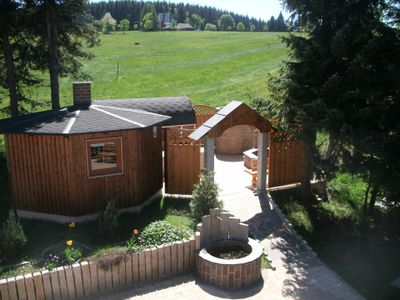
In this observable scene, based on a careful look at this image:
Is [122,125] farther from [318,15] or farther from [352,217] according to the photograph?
[352,217]

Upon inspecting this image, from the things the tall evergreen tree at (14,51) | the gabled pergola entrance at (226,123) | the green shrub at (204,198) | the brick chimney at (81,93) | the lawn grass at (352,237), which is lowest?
the lawn grass at (352,237)

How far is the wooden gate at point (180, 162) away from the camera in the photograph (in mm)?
14414

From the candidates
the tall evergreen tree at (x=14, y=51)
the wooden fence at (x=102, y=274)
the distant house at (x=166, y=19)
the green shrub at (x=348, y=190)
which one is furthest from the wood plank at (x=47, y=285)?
the distant house at (x=166, y=19)

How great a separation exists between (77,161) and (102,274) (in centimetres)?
412

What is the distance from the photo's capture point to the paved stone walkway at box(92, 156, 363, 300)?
30.9 ft

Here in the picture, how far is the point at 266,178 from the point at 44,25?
1124cm

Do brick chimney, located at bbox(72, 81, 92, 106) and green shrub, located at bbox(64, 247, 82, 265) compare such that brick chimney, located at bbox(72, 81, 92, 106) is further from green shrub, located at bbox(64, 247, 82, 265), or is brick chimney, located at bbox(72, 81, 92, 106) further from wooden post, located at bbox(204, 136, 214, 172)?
green shrub, located at bbox(64, 247, 82, 265)

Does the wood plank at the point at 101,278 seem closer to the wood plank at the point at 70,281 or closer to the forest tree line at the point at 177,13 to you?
the wood plank at the point at 70,281

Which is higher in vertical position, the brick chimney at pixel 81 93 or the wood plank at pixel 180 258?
→ the brick chimney at pixel 81 93

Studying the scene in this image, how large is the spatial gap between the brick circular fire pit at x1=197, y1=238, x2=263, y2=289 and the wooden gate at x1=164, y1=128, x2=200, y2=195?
4.86 m

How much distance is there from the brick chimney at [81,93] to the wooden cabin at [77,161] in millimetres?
850

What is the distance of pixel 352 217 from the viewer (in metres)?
14.1

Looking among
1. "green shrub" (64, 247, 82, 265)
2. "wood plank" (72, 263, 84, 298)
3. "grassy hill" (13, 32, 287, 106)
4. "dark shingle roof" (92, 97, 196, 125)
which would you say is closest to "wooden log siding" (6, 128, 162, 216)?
"green shrub" (64, 247, 82, 265)

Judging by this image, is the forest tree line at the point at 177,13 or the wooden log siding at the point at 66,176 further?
the forest tree line at the point at 177,13
